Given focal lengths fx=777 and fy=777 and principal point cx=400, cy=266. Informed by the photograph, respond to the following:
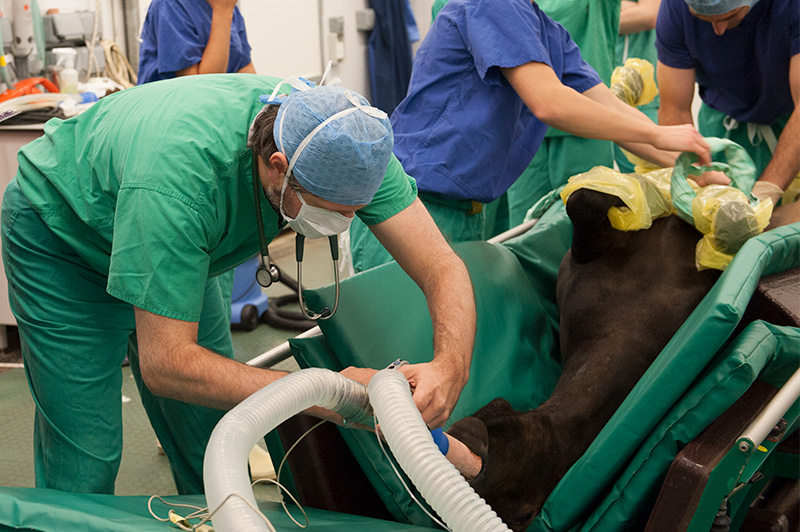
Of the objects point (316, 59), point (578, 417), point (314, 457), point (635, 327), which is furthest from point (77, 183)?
point (316, 59)

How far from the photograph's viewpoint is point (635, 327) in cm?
158

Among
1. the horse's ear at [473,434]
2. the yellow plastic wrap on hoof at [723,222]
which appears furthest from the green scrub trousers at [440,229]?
the horse's ear at [473,434]

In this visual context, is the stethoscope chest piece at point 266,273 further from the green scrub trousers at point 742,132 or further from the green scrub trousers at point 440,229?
the green scrub trousers at point 742,132

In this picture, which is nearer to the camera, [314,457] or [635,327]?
[314,457]

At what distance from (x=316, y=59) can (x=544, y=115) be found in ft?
10.6

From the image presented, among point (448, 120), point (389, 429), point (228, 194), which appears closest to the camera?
point (389, 429)

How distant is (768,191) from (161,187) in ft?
5.10

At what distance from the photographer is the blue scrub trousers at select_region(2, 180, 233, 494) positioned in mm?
1350

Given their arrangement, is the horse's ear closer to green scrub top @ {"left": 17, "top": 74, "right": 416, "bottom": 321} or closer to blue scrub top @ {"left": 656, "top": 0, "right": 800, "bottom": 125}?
green scrub top @ {"left": 17, "top": 74, "right": 416, "bottom": 321}

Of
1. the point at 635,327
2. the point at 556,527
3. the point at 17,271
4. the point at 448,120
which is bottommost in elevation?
the point at 556,527

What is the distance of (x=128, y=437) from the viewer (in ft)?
7.84

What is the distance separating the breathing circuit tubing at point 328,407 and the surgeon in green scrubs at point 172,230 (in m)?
0.09

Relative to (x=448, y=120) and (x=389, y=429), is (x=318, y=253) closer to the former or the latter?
(x=448, y=120)

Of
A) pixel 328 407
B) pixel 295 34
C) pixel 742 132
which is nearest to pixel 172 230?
pixel 328 407
